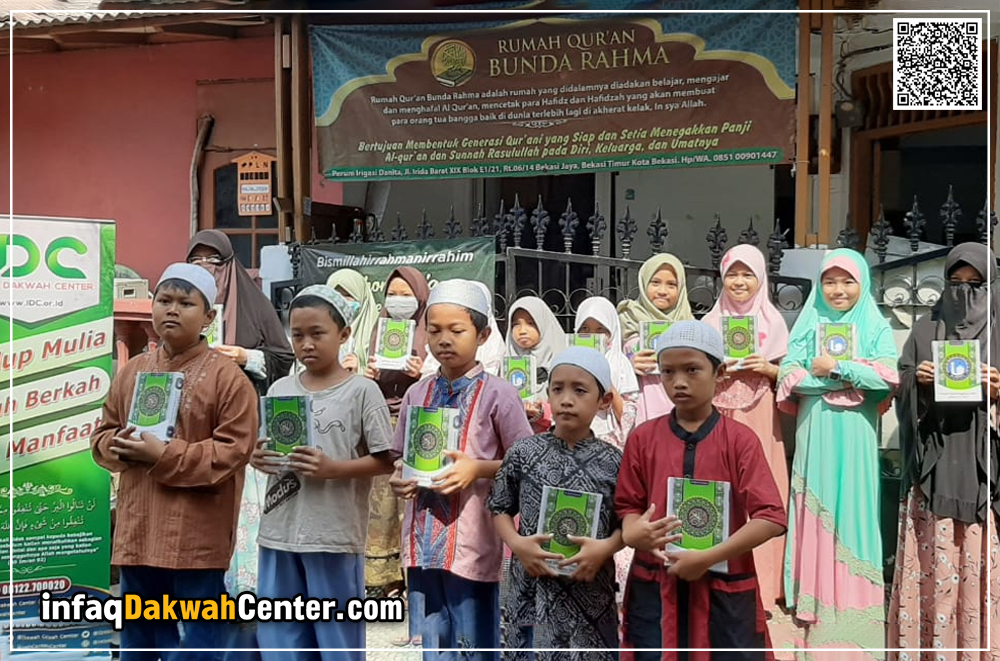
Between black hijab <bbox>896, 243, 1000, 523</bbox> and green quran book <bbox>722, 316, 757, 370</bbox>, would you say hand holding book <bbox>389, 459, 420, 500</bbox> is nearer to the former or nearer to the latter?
green quran book <bbox>722, 316, 757, 370</bbox>

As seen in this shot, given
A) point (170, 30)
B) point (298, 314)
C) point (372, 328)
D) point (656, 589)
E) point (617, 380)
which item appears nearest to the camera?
point (656, 589)

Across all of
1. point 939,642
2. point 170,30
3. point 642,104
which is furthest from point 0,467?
point 939,642

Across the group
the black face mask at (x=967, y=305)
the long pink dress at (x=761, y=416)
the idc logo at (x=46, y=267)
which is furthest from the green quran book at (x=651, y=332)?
the idc logo at (x=46, y=267)

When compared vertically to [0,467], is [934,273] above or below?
above

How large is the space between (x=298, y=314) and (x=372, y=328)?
170 centimetres

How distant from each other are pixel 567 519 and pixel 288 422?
0.96 metres

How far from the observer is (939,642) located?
431 centimetres

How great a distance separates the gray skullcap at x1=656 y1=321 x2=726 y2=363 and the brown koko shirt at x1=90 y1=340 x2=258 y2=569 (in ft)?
4.65

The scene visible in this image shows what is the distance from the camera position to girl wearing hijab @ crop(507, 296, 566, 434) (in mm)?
4992

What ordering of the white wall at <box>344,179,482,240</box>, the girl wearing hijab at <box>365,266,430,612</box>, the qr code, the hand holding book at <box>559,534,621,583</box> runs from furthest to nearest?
the white wall at <box>344,179,482,240</box>
the girl wearing hijab at <box>365,266,430,612</box>
the qr code
the hand holding book at <box>559,534,621,583</box>

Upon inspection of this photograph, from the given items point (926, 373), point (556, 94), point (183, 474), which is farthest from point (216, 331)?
point (926, 373)

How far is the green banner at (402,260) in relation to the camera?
5.44m

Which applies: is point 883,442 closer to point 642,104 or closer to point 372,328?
point 642,104

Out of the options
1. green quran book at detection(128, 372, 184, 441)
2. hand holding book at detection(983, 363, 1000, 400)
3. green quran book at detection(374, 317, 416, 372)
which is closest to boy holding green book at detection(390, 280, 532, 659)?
green quran book at detection(128, 372, 184, 441)
